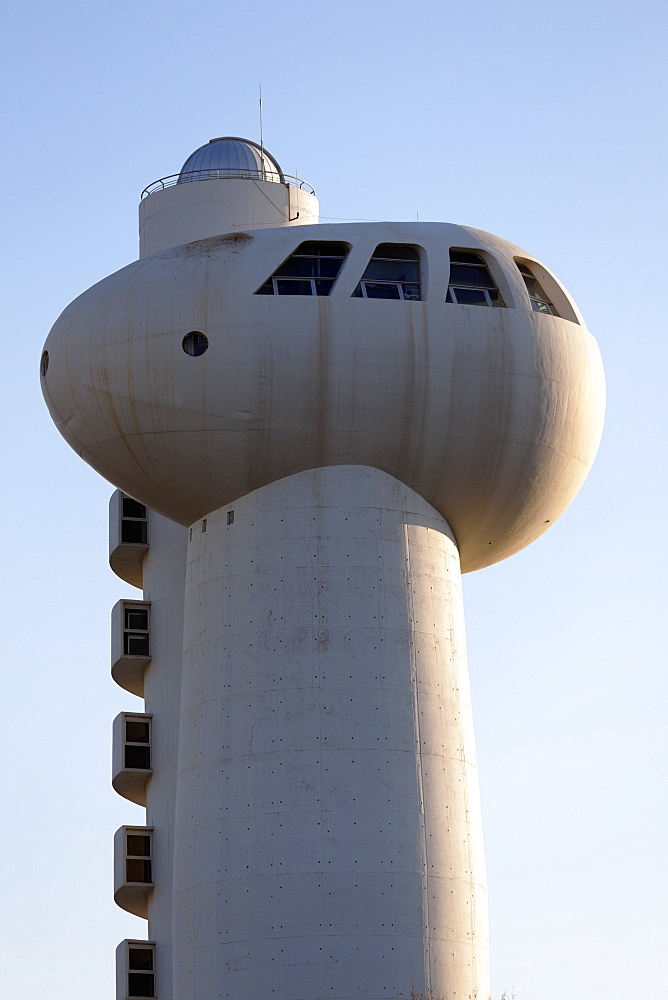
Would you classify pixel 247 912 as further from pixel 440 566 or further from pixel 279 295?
pixel 279 295

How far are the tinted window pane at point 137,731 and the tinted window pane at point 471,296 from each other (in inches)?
643

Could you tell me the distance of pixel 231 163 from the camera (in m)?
56.5

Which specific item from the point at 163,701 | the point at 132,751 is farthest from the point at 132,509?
the point at 132,751

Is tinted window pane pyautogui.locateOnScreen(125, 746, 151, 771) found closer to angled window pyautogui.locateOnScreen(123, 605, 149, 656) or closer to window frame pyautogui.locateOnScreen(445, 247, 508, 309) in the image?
angled window pyautogui.locateOnScreen(123, 605, 149, 656)

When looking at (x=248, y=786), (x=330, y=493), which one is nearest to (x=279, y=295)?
(x=330, y=493)

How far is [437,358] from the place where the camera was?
42.8 m

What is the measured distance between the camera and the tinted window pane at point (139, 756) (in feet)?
176

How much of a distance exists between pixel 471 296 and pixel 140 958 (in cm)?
1960

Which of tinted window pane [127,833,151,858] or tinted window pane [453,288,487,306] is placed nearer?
tinted window pane [453,288,487,306]

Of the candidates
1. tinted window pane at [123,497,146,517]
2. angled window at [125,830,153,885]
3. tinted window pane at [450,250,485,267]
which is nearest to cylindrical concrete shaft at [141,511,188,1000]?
angled window at [125,830,153,885]

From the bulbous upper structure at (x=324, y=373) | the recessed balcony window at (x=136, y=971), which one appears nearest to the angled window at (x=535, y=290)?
the bulbous upper structure at (x=324, y=373)

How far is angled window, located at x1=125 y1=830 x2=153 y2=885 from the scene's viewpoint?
5241 centimetres

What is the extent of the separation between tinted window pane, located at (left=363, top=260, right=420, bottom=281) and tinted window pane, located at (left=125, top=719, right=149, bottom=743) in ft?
52.5

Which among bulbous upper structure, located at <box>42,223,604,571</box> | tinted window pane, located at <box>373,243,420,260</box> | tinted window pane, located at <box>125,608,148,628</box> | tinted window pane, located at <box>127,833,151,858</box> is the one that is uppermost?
tinted window pane, located at <box>373,243,420,260</box>
